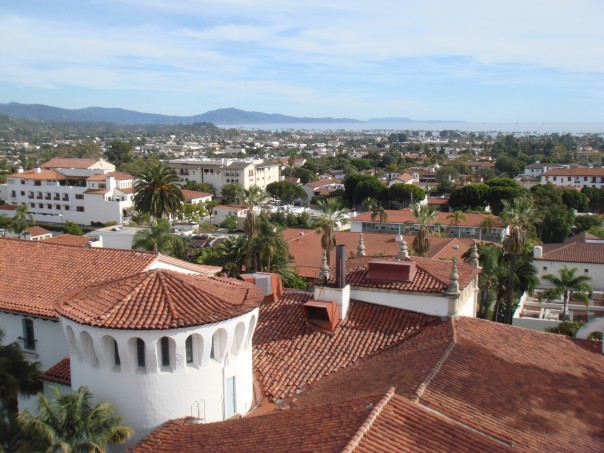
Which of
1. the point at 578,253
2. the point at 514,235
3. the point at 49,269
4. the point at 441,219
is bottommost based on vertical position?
the point at 441,219

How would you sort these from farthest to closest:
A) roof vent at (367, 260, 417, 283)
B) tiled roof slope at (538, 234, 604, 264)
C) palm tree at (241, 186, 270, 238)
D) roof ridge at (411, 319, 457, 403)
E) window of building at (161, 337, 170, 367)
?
tiled roof slope at (538, 234, 604, 264)
palm tree at (241, 186, 270, 238)
roof vent at (367, 260, 417, 283)
window of building at (161, 337, 170, 367)
roof ridge at (411, 319, 457, 403)

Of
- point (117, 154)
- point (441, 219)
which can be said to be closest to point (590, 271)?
point (441, 219)

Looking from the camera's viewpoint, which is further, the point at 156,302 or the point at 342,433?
the point at 156,302

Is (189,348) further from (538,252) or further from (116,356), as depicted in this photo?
(538,252)

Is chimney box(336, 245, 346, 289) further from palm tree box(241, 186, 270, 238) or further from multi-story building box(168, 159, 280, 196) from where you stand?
multi-story building box(168, 159, 280, 196)

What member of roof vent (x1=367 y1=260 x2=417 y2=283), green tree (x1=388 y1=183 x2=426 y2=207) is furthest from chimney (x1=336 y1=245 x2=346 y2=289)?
green tree (x1=388 y1=183 x2=426 y2=207)

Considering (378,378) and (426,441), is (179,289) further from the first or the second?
(426,441)

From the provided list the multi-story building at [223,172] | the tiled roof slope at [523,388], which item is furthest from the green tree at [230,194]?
the tiled roof slope at [523,388]
